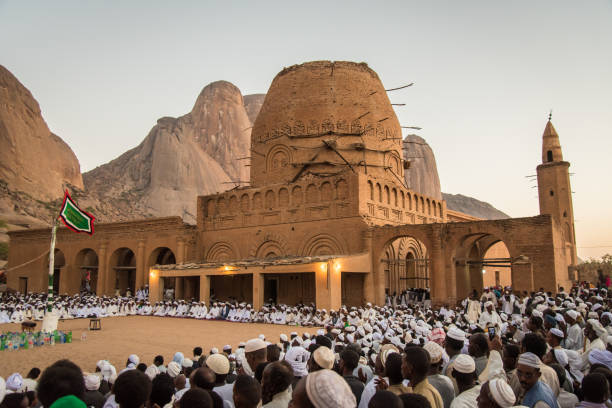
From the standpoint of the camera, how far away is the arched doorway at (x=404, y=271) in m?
25.3

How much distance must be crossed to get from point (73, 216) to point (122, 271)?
18.6 metres

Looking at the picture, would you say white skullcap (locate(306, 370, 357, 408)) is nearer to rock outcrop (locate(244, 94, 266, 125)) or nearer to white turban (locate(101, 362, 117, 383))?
white turban (locate(101, 362, 117, 383))

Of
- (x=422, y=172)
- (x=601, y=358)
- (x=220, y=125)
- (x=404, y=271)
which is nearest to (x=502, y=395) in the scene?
(x=601, y=358)

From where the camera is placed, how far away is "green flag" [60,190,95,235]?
18.4 metres

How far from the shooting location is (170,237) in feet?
103

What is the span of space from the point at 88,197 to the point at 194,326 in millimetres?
44994

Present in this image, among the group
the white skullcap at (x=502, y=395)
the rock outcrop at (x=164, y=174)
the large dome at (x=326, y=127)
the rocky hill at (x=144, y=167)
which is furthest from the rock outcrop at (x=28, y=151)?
the white skullcap at (x=502, y=395)

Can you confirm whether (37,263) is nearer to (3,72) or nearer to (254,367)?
(3,72)

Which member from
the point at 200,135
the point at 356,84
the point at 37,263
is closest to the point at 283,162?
the point at 356,84

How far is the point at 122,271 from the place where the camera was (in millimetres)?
35969

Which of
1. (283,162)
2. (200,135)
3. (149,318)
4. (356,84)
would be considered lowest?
(149,318)

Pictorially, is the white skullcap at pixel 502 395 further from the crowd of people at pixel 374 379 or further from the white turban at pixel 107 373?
the white turban at pixel 107 373

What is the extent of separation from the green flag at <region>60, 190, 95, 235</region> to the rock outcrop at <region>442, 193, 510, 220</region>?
7924 centimetres

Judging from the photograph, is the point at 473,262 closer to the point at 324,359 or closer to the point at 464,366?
the point at 464,366
